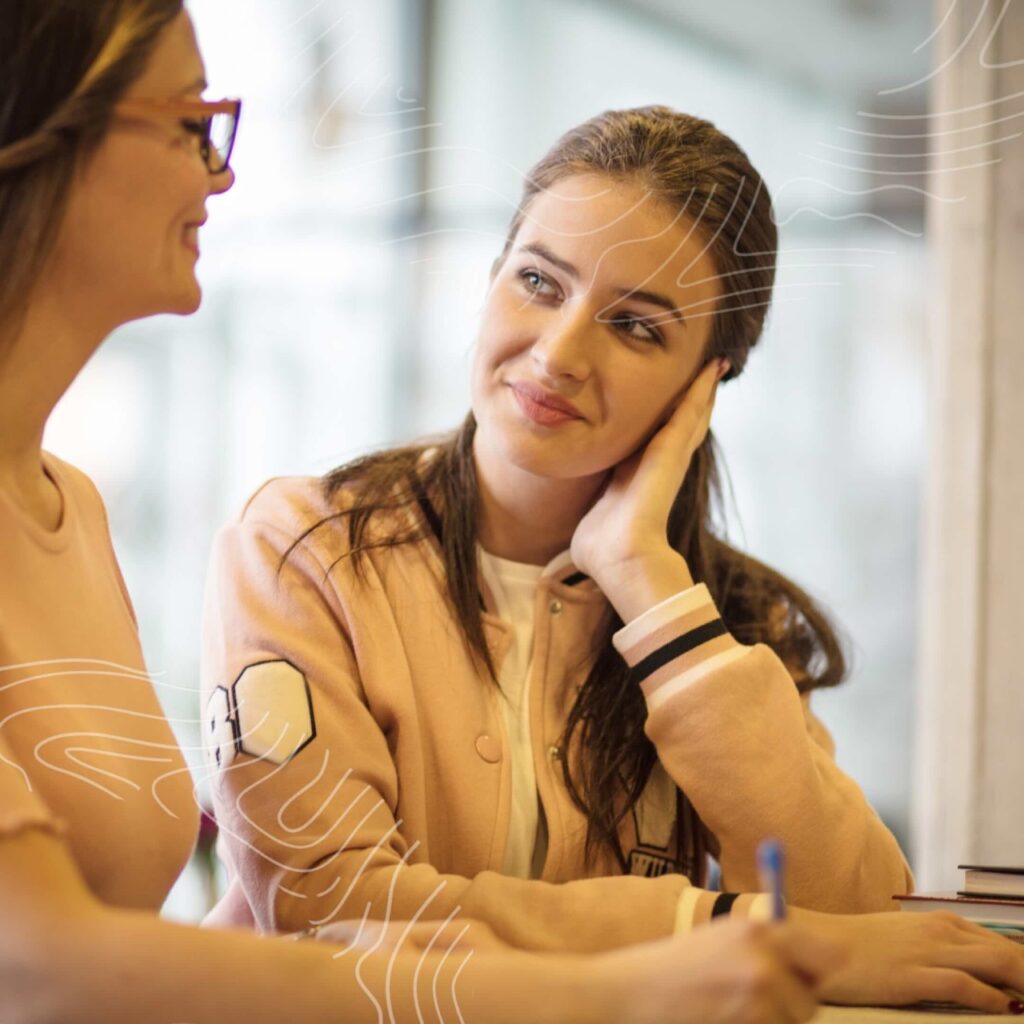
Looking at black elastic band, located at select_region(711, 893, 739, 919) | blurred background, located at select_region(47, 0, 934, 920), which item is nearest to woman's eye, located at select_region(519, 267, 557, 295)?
black elastic band, located at select_region(711, 893, 739, 919)

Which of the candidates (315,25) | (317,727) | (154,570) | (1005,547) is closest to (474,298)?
(315,25)

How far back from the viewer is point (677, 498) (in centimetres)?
130

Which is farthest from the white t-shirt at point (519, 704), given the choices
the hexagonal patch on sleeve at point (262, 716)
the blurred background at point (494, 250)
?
the blurred background at point (494, 250)

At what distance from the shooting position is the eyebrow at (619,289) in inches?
42.6

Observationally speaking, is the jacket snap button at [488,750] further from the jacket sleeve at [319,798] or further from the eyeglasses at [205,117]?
the eyeglasses at [205,117]

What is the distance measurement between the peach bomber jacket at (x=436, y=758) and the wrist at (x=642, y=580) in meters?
0.02

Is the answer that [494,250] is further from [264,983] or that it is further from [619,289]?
[264,983]

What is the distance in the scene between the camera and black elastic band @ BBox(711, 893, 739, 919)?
89cm

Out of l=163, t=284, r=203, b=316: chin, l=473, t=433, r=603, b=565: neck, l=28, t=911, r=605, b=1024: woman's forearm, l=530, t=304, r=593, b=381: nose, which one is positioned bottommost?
l=28, t=911, r=605, b=1024: woman's forearm

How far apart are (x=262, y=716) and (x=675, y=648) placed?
13.0 inches

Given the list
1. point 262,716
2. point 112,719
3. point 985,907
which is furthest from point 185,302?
point 985,907

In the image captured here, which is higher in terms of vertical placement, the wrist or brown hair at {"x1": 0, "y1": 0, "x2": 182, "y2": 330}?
brown hair at {"x1": 0, "y1": 0, "x2": 182, "y2": 330}

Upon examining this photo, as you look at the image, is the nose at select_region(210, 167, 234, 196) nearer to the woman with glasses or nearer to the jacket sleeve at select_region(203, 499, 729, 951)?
the woman with glasses

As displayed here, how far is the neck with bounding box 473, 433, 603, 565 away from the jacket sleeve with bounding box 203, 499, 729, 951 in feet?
0.66
